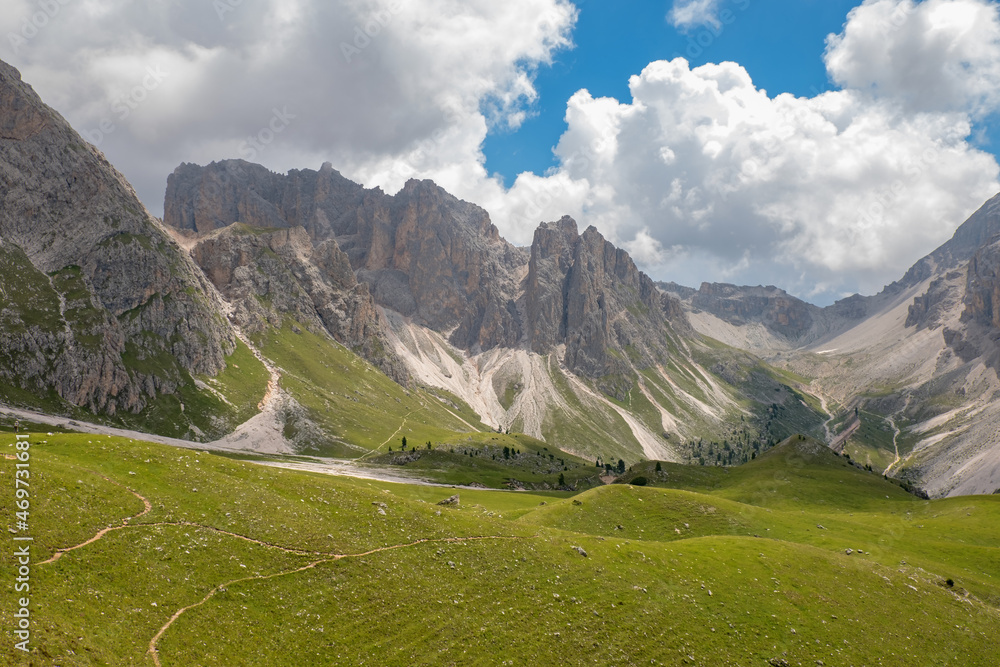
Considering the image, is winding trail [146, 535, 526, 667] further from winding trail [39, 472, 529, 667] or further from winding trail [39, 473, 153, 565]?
winding trail [39, 473, 153, 565]

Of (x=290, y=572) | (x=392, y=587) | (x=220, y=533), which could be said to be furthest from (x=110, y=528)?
(x=392, y=587)

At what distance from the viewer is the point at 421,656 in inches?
1039

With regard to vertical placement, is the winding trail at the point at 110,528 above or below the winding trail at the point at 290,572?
above

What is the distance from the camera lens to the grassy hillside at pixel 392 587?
2484cm

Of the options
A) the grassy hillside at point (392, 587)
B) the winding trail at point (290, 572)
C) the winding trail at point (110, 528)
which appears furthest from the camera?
the winding trail at point (110, 528)

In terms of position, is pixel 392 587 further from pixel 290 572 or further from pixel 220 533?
pixel 220 533

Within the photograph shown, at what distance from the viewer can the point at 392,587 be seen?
31.2 meters

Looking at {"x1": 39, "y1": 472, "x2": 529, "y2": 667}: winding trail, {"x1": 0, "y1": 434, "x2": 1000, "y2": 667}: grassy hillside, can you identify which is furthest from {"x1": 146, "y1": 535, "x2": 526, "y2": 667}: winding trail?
{"x1": 0, "y1": 434, "x2": 1000, "y2": 667}: grassy hillside

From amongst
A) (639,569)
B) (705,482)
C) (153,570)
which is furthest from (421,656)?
(705,482)

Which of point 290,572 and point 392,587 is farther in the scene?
point 392,587

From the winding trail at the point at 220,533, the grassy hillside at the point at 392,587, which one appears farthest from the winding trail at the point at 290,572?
the grassy hillside at the point at 392,587

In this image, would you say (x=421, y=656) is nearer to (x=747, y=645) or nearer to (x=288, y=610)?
(x=288, y=610)

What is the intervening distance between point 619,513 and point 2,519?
59359mm

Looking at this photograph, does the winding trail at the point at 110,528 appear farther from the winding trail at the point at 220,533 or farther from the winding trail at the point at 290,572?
the winding trail at the point at 290,572
